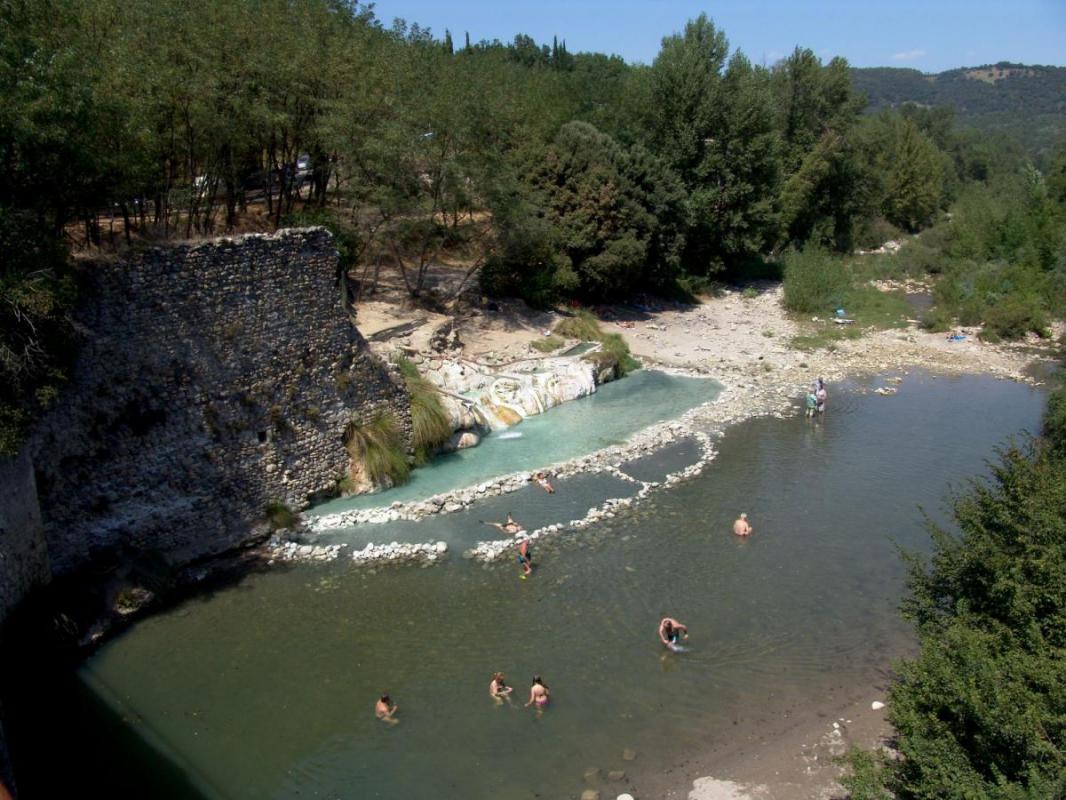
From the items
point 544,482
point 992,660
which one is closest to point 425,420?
point 544,482

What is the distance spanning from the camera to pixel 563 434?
93.7ft

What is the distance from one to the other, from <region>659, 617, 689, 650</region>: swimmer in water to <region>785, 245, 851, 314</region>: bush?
111ft

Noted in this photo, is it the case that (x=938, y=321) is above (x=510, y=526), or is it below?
above

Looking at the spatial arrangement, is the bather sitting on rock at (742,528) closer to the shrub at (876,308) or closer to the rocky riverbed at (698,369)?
the rocky riverbed at (698,369)

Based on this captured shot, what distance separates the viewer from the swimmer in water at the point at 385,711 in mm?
14742

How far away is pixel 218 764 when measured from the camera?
13.8m

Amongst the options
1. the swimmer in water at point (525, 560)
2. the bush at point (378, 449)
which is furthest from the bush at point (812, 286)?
the swimmer in water at point (525, 560)

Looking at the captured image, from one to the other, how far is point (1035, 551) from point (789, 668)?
530cm

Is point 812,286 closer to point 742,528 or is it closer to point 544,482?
point 544,482

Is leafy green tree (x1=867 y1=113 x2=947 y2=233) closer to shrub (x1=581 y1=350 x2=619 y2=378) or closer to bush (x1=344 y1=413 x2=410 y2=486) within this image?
shrub (x1=581 y1=350 x2=619 y2=378)

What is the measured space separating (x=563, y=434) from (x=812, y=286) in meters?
25.3

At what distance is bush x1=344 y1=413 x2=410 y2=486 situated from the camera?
23344 mm

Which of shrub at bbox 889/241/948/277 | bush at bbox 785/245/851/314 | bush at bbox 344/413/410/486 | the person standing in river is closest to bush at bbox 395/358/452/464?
bush at bbox 344/413/410/486

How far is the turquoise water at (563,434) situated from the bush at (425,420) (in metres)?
0.54
